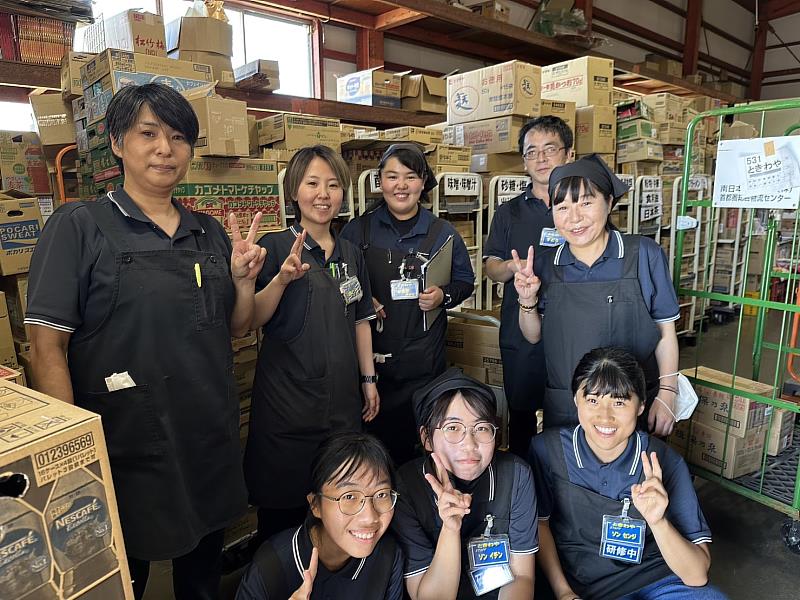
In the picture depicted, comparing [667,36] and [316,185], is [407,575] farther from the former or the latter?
[667,36]

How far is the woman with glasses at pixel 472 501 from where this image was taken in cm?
144

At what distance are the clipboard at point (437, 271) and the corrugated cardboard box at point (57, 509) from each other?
148 cm

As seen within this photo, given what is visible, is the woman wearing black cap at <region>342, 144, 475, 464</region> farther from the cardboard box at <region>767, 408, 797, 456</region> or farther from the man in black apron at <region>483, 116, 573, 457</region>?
the cardboard box at <region>767, 408, 797, 456</region>

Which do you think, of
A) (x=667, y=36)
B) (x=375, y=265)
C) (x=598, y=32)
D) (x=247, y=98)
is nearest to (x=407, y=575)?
(x=375, y=265)

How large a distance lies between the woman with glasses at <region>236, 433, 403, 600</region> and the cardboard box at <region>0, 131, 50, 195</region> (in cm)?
286

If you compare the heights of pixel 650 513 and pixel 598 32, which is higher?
pixel 598 32

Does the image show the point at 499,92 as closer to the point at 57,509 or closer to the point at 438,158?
the point at 438,158

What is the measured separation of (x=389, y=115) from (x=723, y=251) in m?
4.17

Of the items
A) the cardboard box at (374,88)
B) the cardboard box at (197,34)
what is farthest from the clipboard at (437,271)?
the cardboard box at (374,88)

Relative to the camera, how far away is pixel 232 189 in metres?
2.66

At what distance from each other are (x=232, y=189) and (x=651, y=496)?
7.26ft

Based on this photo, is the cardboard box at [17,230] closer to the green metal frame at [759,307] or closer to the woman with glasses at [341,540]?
the woman with glasses at [341,540]

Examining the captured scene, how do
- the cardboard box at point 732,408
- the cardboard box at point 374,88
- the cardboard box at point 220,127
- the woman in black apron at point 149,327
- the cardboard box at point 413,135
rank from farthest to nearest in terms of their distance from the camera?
the cardboard box at point 374,88
the cardboard box at point 413,135
the cardboard box at point 220,127
the cardboard box at point 732,408
the woman in black apron at point 149,327

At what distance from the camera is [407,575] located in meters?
1.41
